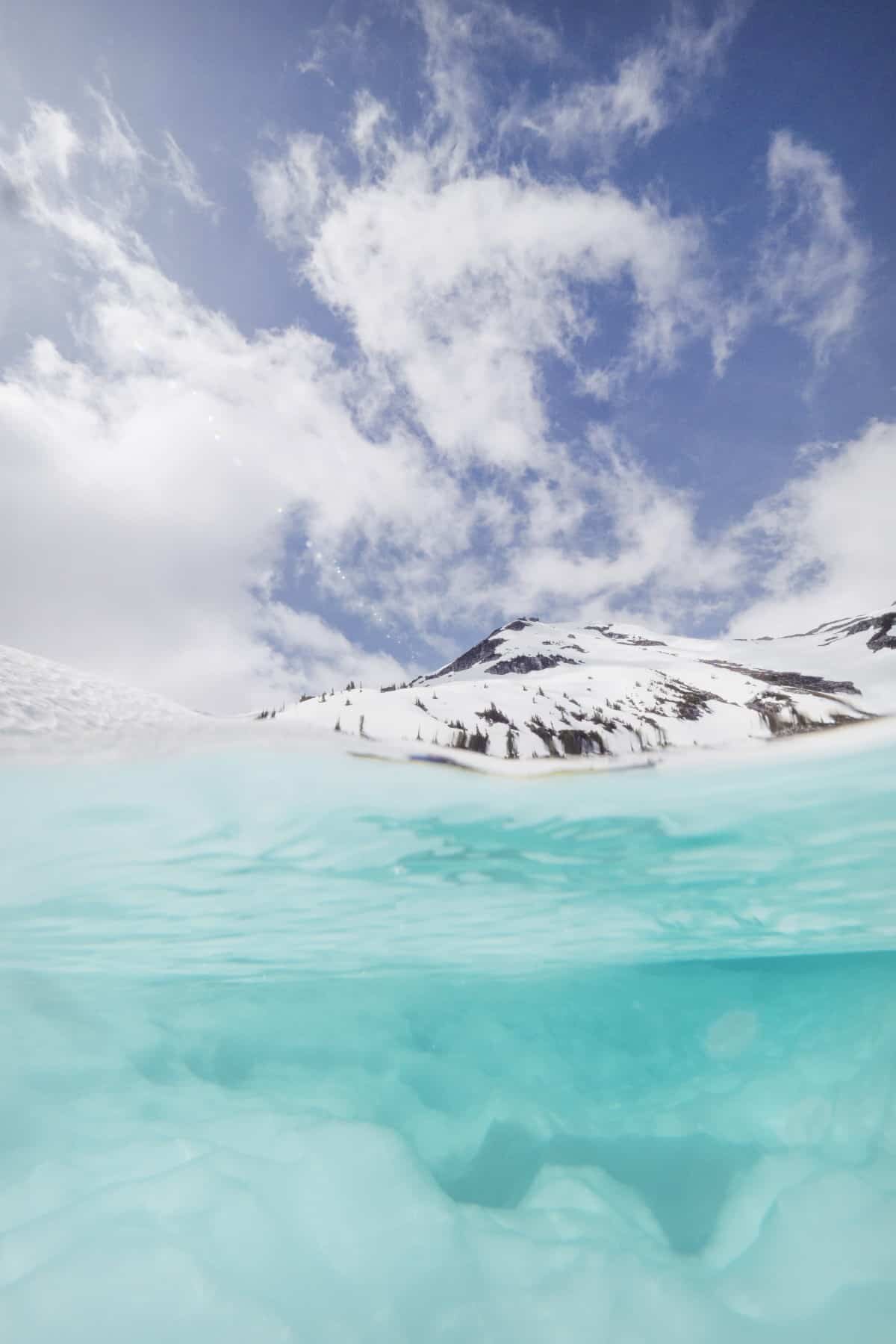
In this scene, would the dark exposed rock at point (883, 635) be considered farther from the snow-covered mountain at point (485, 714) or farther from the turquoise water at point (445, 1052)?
the turquoise water at point (445, 1052)

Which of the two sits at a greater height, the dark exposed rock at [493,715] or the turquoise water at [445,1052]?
the dark exposed rock at [493,715]

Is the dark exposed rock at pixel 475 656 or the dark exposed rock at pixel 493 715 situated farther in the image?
the dark exposed rock at pixel 475 656

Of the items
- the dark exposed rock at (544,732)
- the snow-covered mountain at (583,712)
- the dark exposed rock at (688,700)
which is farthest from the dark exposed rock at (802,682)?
the dark exposed rock at (544,732)

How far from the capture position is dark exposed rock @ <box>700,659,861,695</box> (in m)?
15.2

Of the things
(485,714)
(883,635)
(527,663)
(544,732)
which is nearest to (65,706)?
(485,714)

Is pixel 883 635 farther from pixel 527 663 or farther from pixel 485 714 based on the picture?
pixel 485 714

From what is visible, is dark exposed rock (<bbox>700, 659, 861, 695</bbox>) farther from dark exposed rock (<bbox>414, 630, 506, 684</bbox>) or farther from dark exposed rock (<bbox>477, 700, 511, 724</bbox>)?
dark exposed rock (<bbox>414, 630, 506, 684</bbox>)

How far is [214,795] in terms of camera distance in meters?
6.61

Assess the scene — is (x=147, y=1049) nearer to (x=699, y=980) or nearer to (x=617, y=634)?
(x=699, y=980)

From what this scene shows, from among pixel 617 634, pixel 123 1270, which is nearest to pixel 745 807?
pixel 123 1270

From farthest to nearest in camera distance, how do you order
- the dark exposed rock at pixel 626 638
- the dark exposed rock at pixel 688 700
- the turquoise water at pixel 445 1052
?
the dark exposed rock at pixel 626 638
the dark exposed rock at pixel 688 700
the turquoise water at pixel 445 1052

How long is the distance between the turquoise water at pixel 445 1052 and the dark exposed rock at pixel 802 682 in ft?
22.5

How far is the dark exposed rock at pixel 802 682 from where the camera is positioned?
15.2 m

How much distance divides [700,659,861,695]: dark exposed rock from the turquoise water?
22.5 feet
